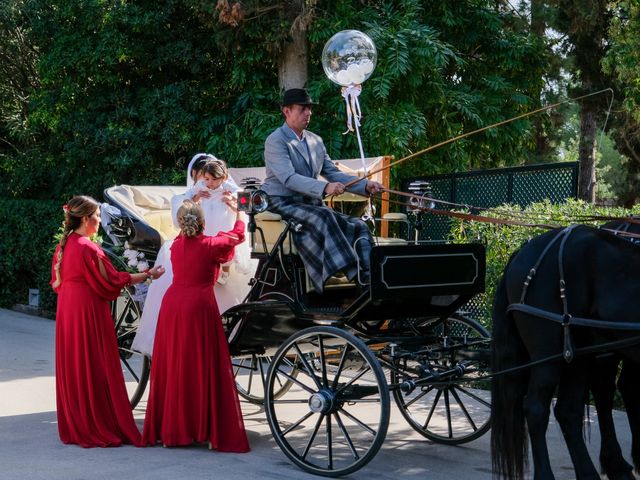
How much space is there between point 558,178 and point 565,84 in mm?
11014

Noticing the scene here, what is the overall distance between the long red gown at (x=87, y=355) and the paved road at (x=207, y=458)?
0.81 feet

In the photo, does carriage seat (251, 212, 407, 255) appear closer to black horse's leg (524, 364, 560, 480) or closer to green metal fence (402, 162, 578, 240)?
green metal fence (402, 162, 578, 240)

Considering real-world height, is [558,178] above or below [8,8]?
below

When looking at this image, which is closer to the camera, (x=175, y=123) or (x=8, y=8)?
→ (x=175, y=123)

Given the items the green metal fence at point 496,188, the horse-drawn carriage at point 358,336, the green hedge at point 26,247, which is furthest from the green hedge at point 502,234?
the green hedge at point 26,247

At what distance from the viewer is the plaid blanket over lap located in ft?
20.8

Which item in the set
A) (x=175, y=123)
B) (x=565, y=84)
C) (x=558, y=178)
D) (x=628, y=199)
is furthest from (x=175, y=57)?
(x=628, y=199)

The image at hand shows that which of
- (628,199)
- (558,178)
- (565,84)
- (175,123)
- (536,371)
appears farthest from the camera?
(628,199)

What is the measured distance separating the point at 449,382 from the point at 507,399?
0.65 m

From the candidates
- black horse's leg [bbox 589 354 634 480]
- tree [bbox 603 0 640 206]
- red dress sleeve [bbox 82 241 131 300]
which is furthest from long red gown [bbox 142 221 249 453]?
tree [bbox 603 0 640 206]

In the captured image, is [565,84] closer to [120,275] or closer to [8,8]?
[8,8]

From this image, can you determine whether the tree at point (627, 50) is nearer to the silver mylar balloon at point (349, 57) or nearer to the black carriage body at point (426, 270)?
the silver mylar balloon at point (349, 57)

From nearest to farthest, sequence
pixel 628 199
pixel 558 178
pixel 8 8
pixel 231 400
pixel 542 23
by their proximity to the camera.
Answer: pixel 231 400 < pixel 558 178 < pixel 8 8 < pixel 542 23 < pixel 628 199

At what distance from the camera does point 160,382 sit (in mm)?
6812
